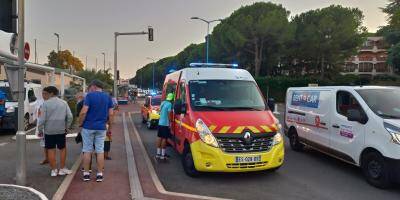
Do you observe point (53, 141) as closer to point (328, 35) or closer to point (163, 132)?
point (163, 132)

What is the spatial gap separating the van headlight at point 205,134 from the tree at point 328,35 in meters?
52.2

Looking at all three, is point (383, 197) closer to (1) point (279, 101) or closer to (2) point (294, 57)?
(1) point (279, 101)

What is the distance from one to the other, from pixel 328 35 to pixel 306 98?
163 ft

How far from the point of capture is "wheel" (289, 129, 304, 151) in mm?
11898

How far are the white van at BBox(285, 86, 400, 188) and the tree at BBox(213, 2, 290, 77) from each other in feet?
145

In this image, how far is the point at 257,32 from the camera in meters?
55.2

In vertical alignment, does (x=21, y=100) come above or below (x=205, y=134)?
above

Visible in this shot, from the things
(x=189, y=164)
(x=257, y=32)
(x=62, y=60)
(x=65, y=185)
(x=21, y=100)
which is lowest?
(x=65, y=185)

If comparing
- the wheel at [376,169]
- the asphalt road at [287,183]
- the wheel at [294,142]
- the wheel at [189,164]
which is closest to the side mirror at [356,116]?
the wheel at [376,169]

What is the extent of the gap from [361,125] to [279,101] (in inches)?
1802

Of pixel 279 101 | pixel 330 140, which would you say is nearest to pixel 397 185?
pixel 330 140

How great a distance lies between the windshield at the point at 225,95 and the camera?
353 inches

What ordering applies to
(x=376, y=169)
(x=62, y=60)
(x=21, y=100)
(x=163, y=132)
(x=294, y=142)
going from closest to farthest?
(x=21, y=100) → (x=376, y=169) → (x=163, y=132) → (x=294, y=142) → (x=62, y=60)

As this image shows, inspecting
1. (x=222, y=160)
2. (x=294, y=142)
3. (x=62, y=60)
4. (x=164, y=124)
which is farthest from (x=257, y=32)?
(x=222, y=160)
